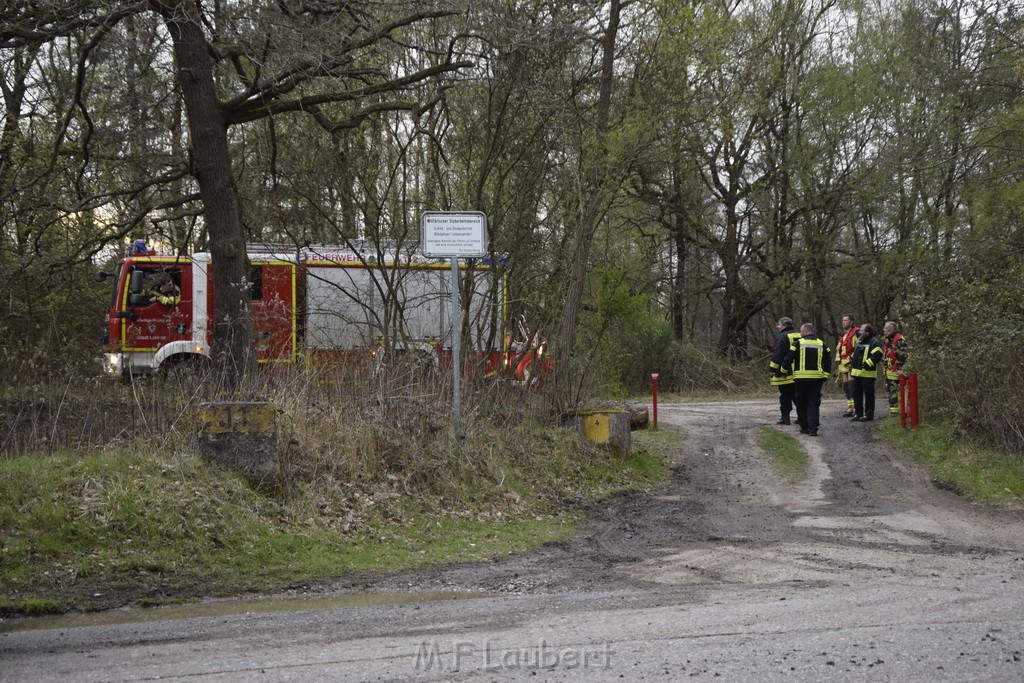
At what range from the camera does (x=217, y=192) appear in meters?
13.9

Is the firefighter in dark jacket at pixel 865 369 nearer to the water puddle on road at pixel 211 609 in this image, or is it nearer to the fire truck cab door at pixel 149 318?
the fire truck cab door at pixel 149 318

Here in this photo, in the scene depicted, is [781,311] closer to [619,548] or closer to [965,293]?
[965,293]

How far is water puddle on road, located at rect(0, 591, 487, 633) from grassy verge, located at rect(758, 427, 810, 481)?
26.3 feet

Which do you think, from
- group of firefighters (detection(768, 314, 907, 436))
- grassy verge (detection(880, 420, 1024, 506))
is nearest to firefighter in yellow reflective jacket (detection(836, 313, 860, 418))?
group of firefighters (detection(768, 314, 907, 436))

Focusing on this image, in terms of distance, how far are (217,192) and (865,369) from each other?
11.9 meters

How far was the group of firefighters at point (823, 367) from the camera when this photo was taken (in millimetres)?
18000

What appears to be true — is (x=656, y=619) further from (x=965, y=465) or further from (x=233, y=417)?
(x=965, y=465)

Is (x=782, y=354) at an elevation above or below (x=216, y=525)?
above

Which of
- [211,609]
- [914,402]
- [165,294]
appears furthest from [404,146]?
[211,609]

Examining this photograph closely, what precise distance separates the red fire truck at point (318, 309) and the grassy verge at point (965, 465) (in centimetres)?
615

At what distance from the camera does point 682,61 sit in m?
16.6

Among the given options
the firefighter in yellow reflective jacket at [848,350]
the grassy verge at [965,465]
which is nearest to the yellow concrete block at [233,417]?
the grassy verge at [965,465]

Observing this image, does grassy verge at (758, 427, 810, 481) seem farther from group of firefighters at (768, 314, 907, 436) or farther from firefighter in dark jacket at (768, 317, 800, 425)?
firefighter in dark jacket at (768, 317, 800, 425)
